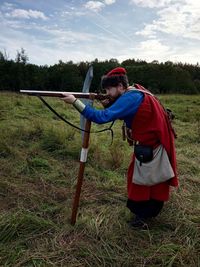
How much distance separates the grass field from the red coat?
0.38m

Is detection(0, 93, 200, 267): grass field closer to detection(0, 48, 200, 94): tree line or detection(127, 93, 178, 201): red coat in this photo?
detection(127, 93, 178, 201): red coat

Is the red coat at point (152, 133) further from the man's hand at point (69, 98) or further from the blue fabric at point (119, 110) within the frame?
the man's hand at point (69, 98)

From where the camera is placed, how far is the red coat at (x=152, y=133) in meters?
3.20

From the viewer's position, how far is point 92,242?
3.29 meters

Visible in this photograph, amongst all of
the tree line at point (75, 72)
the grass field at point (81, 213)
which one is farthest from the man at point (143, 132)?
the tree line at point (75, 72)

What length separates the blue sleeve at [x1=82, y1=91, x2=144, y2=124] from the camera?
301cm

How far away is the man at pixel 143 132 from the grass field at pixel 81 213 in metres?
0.42

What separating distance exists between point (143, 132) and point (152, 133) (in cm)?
8

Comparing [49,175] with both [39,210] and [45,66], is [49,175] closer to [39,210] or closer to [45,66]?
[39,210]

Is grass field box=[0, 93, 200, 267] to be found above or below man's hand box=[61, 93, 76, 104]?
Answer: below

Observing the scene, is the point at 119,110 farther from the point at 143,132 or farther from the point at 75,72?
the point at 75,72

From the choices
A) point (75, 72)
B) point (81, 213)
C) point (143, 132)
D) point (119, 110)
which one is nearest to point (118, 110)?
point (119, 110)

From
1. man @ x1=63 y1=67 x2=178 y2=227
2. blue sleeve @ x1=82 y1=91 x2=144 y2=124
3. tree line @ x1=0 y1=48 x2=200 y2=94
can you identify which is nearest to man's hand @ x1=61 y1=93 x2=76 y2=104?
man @ x1=63 y1=67 x2=178 y2=227

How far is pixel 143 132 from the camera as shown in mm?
3262
